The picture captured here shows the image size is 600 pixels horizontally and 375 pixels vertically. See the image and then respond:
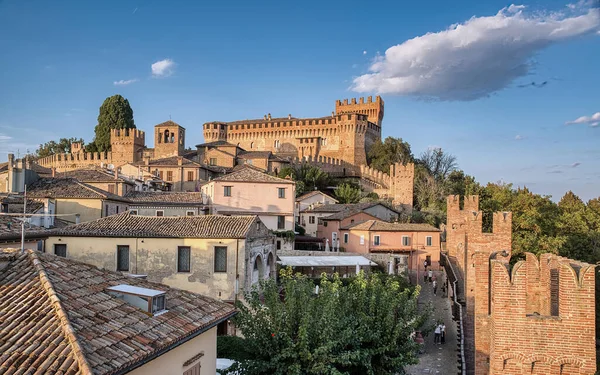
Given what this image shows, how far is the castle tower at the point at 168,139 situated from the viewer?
73.0m

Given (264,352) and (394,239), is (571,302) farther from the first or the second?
(394,239)

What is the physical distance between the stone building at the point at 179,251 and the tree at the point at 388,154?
5935 centimetres

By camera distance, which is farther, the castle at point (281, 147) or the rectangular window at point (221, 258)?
the castle at point (281, 147)

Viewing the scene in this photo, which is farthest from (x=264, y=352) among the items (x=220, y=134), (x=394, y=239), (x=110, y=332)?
(x=220, y=134)

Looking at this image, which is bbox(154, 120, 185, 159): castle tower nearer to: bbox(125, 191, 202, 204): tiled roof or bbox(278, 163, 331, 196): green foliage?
bbox(278, 163, 331, 196): green foliage

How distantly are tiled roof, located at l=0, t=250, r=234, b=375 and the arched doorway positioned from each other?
47.5 feet

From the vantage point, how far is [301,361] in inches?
440

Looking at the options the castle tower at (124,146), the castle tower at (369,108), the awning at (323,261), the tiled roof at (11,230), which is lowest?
the awning at (323,261)

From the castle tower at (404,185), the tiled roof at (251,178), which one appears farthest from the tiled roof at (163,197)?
the castle tower at (404,185)

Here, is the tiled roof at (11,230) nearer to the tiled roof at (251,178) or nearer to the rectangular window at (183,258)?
the rectangular window at (183,258)

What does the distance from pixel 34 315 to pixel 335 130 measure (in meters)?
84.6

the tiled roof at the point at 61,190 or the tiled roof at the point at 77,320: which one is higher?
the tiled roof at the point at 61,190

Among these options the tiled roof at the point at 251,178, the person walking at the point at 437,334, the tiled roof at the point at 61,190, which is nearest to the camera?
the person walking at the point at 437,334

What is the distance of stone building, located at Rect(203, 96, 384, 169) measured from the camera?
88188 mm
